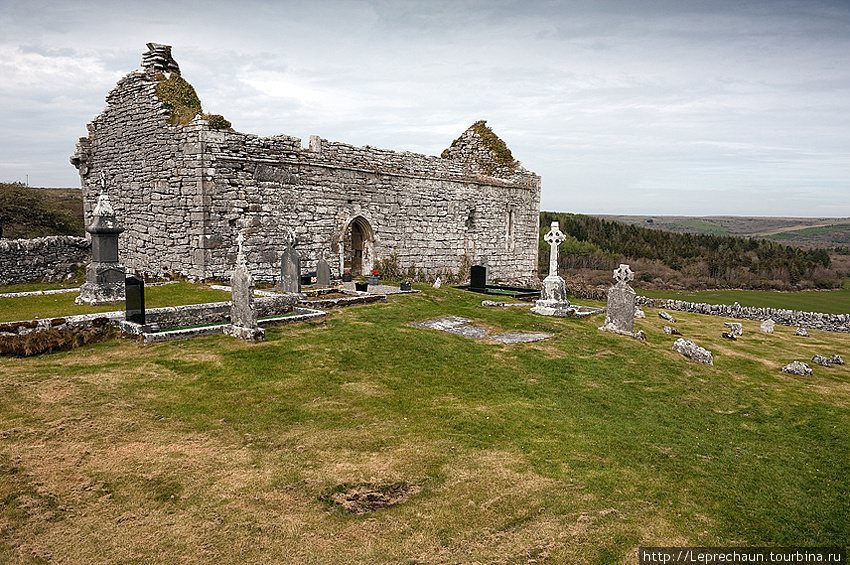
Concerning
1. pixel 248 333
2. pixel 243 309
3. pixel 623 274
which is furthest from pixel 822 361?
pixel 243 309

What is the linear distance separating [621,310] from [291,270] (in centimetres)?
865

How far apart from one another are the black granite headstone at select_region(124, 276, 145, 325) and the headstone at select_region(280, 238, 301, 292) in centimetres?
455

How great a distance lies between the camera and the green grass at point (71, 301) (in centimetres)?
1102

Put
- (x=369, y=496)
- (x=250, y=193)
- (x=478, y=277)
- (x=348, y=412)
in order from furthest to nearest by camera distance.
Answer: (x=478, y=277), (x=250, y=193), (x=348, y=412), (x=369, y=496)

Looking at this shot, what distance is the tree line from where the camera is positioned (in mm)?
38812

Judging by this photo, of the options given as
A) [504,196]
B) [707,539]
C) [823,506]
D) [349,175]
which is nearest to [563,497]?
[707,539]

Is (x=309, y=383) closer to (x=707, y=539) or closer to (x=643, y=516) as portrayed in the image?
(x=643, y=516)

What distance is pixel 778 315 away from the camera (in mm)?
23844

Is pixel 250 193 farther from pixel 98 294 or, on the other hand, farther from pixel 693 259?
pixel 693 259

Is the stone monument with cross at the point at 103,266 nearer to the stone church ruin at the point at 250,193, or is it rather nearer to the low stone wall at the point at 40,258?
the stone church ruin at the point at 250,193

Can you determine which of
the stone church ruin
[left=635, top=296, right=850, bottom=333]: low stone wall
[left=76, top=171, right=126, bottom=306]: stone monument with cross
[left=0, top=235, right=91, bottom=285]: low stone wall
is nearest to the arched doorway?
the stone church ruin

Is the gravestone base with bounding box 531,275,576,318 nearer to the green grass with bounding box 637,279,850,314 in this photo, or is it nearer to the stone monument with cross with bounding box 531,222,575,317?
the stone monument with cross with bounding box 531,222,575,317

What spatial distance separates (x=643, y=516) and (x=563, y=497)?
→ 776 millimetres

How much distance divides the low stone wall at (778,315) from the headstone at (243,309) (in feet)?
50.0
